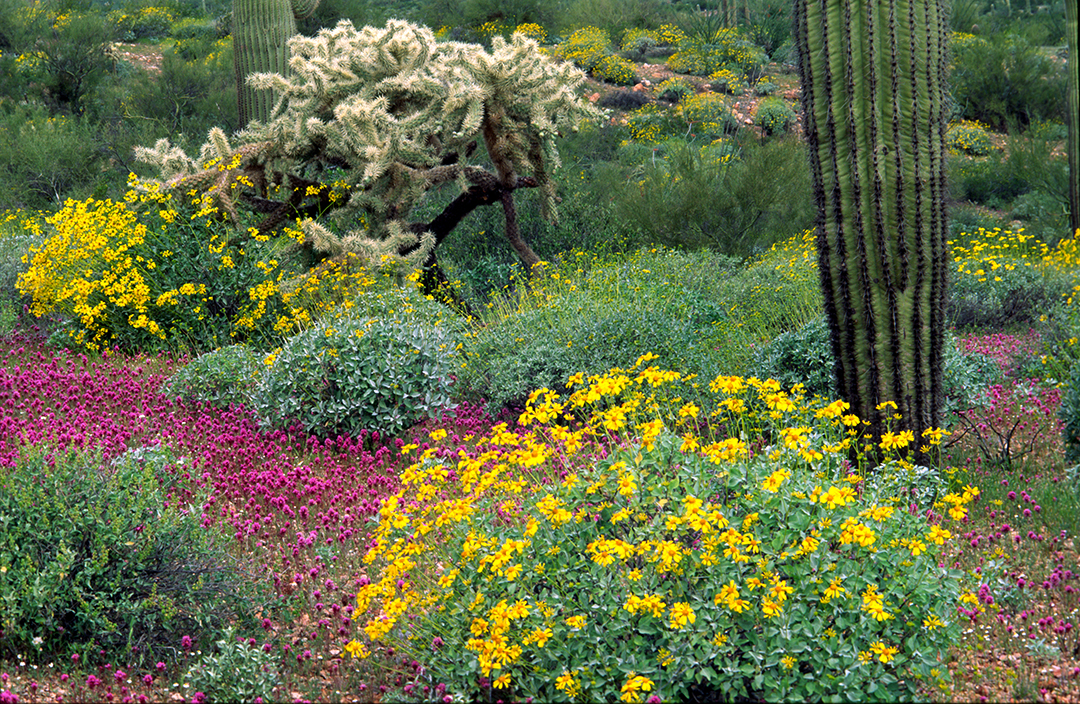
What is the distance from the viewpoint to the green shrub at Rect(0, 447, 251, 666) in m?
3.34

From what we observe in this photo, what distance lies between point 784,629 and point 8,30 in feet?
79.5

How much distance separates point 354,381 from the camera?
5.79 metres

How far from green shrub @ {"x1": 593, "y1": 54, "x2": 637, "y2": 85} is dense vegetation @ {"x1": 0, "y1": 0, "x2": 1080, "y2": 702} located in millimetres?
14168

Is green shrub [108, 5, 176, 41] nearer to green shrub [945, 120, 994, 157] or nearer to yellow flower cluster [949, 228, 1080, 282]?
green shrub [945, 120, 994, 157]

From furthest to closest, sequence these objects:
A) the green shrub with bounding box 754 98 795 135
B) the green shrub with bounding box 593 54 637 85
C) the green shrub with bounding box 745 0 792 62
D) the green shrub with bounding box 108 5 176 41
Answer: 1. the green shrub with bounding box 108 5 176 41
2. the green shrub with bounding box 593 54 637 85
3. the green shrub with bounding box 745 0 792 62
4. the green shrub with bounding box 754 98 795 135

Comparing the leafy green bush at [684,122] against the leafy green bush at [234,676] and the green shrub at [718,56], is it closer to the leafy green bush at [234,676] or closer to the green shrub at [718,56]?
the green shrub at [718,56]

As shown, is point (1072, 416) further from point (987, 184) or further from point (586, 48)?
point (586, 48)

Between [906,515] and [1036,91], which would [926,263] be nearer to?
[906,515]

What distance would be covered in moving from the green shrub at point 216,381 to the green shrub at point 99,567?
8.14 ft

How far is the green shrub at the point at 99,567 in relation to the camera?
11.0ft

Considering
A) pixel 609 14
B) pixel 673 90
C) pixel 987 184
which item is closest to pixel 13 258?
pixel 987 184

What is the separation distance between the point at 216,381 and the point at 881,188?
4431 millimetres

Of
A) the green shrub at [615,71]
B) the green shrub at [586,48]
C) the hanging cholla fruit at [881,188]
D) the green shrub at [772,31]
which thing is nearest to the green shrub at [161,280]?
the hanging cholla fruit at [881,188]

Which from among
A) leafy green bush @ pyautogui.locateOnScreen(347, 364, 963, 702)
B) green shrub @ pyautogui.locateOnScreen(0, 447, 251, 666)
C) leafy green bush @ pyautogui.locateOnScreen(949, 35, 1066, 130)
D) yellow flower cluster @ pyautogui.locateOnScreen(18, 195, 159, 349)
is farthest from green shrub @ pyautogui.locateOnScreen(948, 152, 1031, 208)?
green shrub @ pyautogui.locateOnScreen(0, 447, 251, 666)
